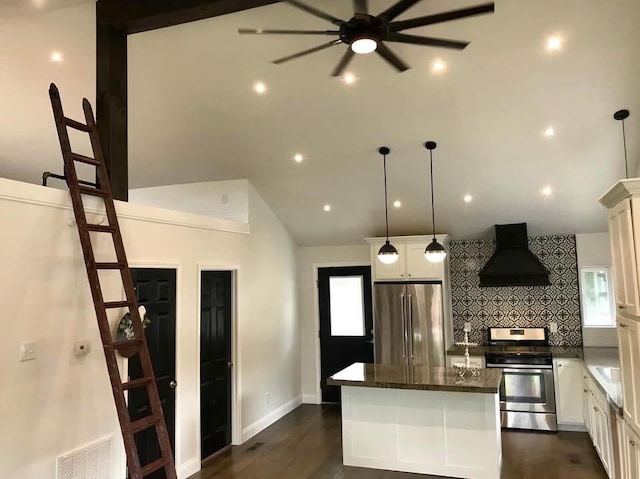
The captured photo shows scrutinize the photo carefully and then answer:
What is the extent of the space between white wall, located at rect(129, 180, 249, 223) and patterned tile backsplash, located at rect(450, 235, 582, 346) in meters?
3.13

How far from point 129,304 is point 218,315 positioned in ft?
7.11

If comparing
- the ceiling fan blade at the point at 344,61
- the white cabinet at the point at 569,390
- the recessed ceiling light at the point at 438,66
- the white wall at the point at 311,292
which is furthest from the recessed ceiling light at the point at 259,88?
the white cabinet at the point at 569,390

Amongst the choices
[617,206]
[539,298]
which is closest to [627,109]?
[617,206]

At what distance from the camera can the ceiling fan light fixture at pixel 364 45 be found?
9.04 ft

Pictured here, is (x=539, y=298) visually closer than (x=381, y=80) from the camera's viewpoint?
No

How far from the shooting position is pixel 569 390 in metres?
5.80

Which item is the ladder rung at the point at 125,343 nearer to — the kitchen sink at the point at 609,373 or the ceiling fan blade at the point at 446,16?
the ceiling fan blade at the point at 446,16

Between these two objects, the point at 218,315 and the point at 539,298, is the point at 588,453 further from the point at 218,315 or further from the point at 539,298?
the point at 218,315

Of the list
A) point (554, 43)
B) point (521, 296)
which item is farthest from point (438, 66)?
point (521, 296)

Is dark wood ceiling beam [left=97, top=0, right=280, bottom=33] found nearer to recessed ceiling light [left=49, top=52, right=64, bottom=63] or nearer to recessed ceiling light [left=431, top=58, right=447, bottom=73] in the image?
recessed ceiling light [left=49, top=52, right=64, bottom=63]

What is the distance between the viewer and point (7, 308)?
9.89ft

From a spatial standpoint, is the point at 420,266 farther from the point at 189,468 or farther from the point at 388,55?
the point at 388,55

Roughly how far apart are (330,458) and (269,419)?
4.81ft

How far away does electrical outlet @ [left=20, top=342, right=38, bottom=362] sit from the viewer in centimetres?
307
